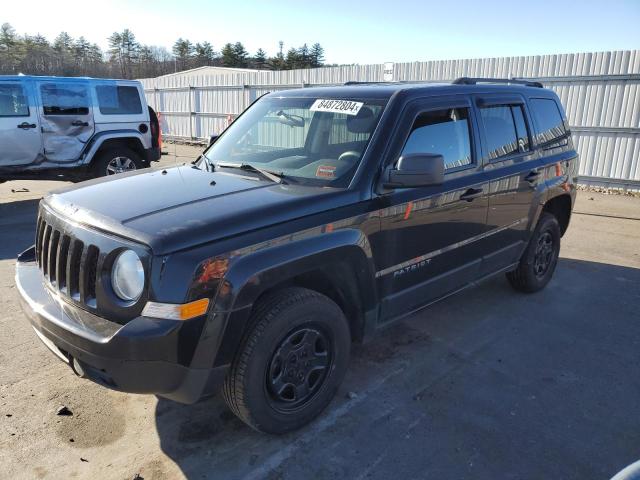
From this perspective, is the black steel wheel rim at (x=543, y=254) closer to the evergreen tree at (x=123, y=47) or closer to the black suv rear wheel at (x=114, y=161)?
the black suv rear wheel at (x=114, y=161)

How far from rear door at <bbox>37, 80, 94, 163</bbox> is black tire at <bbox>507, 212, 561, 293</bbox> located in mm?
7741

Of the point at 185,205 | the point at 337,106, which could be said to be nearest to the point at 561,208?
the point at 337,106

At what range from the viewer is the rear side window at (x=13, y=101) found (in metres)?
8.48

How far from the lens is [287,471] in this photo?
2.67 m

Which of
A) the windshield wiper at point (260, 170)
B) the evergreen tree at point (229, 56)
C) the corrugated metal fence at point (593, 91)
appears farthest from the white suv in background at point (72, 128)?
the evergreen tree at point (229, 56)

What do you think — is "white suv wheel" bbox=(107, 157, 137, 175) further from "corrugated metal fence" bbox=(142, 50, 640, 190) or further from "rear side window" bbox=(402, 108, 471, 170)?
"corrugated metal fence" bbox=(142, 50, 640, 190)

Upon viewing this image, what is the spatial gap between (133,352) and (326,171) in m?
1.60

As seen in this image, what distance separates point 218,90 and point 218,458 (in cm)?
1843

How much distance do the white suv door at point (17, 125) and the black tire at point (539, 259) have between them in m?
8.03

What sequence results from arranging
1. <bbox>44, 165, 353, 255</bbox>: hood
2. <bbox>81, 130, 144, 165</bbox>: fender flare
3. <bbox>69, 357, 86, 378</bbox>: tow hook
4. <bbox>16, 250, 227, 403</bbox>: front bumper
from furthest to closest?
<bbox>81, 130, 144, 165</bbox>: fender flare
<bbox>69, 357, 86, 378</bbox>: tow hook
<bbox>44, 165, 353, 255</bbox>: hood
<bbox>16, 250, 227, 403</bbox>: front bumper

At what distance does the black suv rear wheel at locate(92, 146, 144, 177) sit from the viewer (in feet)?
31.2

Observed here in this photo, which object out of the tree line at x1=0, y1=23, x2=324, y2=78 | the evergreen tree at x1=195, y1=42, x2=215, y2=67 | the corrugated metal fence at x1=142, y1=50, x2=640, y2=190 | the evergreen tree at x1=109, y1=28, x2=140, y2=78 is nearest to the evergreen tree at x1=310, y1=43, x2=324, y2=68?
the tree line at x1=0, y1=23, x2=324, y2=78

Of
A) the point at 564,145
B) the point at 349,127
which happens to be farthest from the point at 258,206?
the point at 564,145

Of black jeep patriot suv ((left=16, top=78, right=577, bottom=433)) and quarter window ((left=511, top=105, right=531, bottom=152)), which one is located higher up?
quarter window ((left=511, top=105, right=531, bottom=152))
